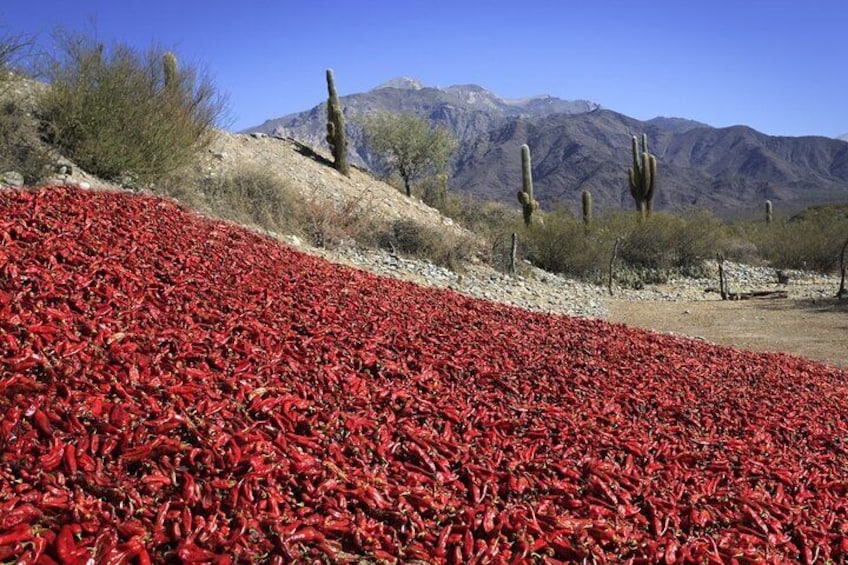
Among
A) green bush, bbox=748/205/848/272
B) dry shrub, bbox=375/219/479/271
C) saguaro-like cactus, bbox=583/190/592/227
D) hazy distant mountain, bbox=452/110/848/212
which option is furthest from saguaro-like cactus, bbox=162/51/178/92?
hazy distant mountain, bbox=452/110/848/212

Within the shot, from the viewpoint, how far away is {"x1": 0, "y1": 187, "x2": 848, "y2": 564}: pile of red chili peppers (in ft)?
9.20

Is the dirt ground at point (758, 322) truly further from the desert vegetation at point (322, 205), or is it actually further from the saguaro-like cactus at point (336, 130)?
the saguaro-like cactus at point (336, 130)

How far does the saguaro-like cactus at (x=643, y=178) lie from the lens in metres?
27.1

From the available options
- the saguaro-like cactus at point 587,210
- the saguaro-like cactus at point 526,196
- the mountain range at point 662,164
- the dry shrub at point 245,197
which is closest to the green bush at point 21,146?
the dry shrub at point 245,197

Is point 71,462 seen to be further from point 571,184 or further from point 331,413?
point 571,184

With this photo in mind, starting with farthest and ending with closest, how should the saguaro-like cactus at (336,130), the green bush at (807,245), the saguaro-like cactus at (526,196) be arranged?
the green bush at (807,245) < the saguaro-like cactus at (336,130) < the saguaro-like cactus at (526,196)

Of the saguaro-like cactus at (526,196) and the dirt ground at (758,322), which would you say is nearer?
the dirt ground at (758,322)

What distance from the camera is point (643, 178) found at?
90.5ft

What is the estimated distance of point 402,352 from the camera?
5.16 m

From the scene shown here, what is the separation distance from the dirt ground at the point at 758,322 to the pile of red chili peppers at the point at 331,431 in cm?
586

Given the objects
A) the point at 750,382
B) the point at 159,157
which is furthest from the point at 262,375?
the point at 159,157

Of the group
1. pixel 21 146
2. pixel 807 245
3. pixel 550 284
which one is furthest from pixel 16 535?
pixel 807 245

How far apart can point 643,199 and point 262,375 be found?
26761 mm

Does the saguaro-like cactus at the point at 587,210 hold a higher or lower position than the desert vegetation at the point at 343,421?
higher
